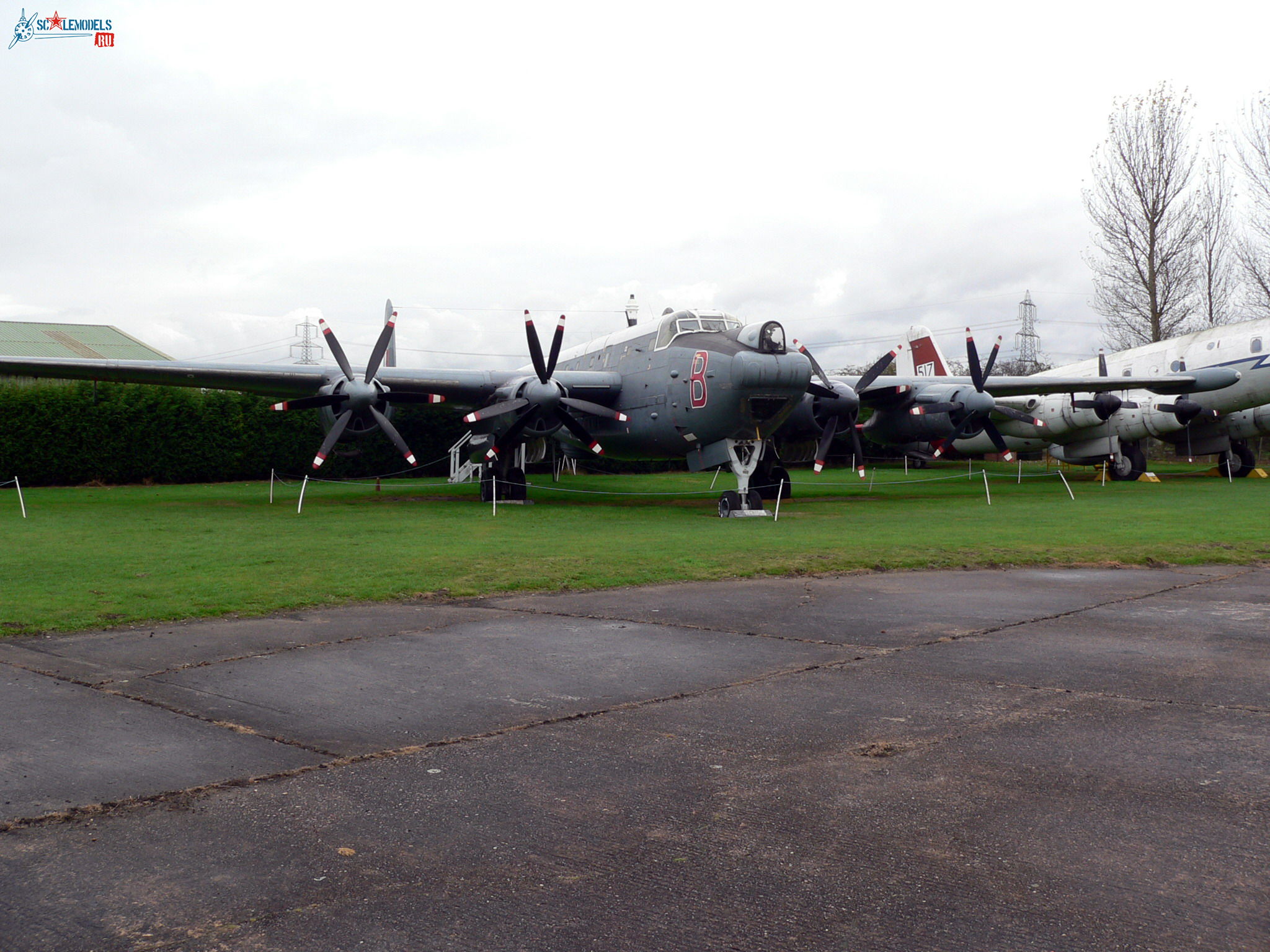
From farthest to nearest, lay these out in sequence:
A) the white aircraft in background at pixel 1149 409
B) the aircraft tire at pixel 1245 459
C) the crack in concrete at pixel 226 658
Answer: the aircraft tire at pixel 1245 459 < the white aircraft in background at pixel 1149 409 < the crack in concrete at pixel 226 658

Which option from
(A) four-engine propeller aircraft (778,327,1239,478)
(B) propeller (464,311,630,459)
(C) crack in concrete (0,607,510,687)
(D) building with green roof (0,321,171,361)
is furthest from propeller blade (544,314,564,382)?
(D) building with green roof (0,321,171,361)

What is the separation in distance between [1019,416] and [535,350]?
20.0 meters

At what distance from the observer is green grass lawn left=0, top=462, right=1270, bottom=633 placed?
9688mm

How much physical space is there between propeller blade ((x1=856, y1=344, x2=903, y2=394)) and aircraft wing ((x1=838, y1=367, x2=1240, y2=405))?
392mm

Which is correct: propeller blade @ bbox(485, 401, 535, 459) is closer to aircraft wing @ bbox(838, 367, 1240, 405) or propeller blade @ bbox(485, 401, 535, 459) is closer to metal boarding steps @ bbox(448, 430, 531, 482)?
metal boarding steps @ bbox(448, 430, 531, 482)

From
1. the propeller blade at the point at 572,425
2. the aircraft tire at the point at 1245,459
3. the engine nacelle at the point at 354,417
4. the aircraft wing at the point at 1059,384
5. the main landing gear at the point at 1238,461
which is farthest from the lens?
the aircraft tire at the point at 1245,459

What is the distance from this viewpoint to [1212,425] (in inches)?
1305

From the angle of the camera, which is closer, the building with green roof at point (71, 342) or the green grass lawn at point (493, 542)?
the green grass lawn at point (493, 542)

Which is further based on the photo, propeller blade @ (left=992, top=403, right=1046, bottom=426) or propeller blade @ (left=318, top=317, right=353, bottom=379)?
propeller blade @ (left=992, top=403, right=1046, bottom=426)

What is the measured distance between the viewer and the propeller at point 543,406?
21.0 m

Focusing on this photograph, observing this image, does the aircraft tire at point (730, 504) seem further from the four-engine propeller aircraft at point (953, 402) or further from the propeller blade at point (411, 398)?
the propeller blade at point (411, 398)

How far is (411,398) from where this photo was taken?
74.0ft

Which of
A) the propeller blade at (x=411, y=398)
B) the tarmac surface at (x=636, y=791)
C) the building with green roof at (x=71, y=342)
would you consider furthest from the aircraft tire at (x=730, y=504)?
the building with green roof at (x=71, y=342)

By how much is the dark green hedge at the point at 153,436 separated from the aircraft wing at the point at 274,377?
491 centimetres
